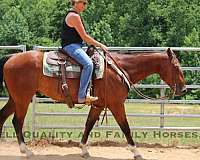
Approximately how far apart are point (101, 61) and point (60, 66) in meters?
0.68

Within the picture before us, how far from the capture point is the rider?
7.56m

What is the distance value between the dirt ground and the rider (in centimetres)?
110

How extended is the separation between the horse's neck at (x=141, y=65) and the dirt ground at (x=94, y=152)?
4.43ft

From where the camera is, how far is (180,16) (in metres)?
48.3

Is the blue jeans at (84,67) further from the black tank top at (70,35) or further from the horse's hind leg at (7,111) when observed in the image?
the horse's hind leg at (7,111)

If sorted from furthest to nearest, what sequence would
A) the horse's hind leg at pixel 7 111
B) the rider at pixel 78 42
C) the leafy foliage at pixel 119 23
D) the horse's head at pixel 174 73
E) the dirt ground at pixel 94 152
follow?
1. the leafy foliage at pixel 119 23
2. the horse's hind leg at pixel 7 111
3. the dirt ground at pixel 94 152
4. the horse's head at pixel 174 73
5. the rider at pixel 78 42

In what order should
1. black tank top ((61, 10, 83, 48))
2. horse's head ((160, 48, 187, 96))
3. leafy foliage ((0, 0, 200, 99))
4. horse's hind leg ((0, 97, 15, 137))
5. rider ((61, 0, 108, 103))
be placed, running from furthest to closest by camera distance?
leafy foliage ((0, 0, 200, 99)), horse's hind leg ((0, 97, 15, 137)), horse's head ((160, 48, 187, 96)), black tank top ((61, 10, 83, 48)), rider ((61, 0, 108, 103))

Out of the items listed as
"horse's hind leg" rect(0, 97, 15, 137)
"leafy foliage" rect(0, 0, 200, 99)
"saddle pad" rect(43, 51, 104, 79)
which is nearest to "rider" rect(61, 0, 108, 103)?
"saddle pad" rect(43, 51, 104, 79)

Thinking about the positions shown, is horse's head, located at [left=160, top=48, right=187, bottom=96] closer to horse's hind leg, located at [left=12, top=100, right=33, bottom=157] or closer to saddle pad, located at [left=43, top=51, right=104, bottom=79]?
saddle pad, located at [left=43, top=51, right=104, bottom=79]

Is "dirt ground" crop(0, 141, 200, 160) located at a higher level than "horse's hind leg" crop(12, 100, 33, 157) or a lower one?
lower

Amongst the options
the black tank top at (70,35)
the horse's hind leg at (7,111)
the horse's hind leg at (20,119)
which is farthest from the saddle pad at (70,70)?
the horse's hind leg at (7,111)

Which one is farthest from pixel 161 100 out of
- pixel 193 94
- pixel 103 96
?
pixel 193 94

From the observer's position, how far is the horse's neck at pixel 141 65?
8.02 meters

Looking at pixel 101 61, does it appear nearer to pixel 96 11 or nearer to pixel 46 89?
pixel 46 89
